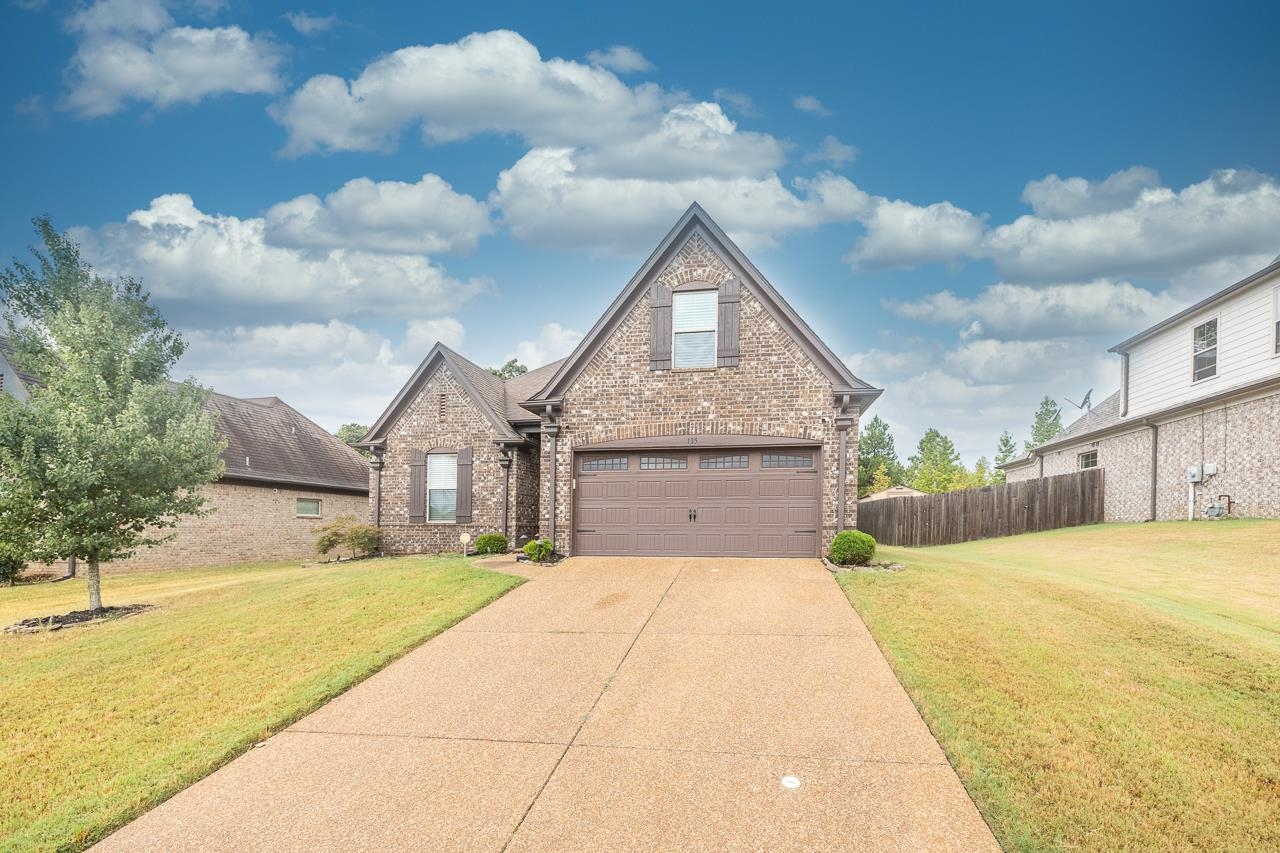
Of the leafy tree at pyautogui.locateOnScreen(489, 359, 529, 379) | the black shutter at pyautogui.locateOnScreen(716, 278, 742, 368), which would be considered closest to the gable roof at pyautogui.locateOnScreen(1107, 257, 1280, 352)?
the black shutter at pyautogui.locateOnScreen(716, 278, 742, 368)

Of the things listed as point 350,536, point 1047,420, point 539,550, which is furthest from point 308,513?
point 1047,420

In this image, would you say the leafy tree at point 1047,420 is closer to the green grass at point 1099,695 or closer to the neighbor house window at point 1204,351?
the neighbor house window at point 1204,351

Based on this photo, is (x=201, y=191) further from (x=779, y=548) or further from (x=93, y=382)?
(x=779, y=548)

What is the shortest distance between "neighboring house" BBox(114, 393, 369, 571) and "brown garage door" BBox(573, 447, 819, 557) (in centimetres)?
1211

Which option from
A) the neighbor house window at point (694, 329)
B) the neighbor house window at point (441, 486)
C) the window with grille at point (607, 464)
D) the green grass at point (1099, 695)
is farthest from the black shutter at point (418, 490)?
the green grass at point (1099, 695)

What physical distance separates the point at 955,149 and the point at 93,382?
22.4 meters

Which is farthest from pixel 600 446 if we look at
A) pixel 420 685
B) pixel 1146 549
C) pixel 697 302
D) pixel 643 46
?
pixel 1146 549

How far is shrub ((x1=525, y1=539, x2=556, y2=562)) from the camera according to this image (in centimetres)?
1382

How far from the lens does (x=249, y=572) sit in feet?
60.1

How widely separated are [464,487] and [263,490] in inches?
381

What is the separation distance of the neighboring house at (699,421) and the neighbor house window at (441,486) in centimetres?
487

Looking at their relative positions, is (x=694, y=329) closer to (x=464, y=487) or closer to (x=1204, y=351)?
(x=464, y=487)

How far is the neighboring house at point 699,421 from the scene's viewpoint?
1373 centimetres

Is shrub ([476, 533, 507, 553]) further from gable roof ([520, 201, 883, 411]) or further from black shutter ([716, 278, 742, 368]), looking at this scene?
black shutter ([716, 278, 742, 368])
